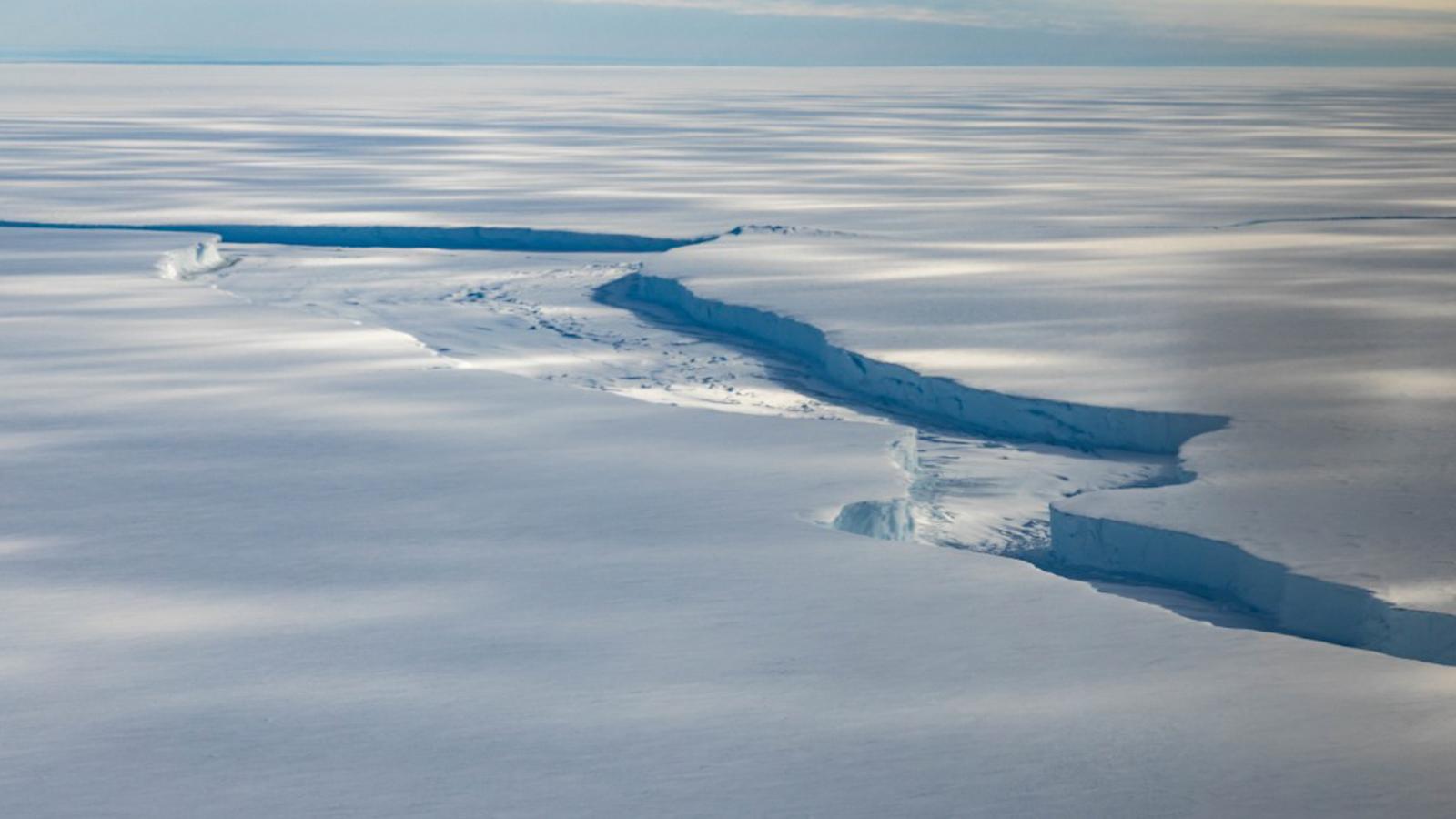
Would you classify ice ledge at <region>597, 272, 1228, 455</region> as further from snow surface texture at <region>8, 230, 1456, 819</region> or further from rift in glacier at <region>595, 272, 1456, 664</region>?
snow surface texture at <region>8, 230, 1456, 819</region>

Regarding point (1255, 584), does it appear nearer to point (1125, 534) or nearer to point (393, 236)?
point (1125, 534)

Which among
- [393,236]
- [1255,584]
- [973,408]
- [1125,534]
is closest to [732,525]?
[1125,534]

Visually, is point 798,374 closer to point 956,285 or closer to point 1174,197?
point 956,285

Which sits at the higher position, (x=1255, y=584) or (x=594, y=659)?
(x=1255, y=584)

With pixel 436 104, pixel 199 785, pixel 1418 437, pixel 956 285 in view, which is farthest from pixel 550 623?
pixel 436 104

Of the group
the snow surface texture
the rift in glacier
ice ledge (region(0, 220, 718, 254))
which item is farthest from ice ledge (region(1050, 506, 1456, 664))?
ice ledge (region(0, 220, 718, 254))

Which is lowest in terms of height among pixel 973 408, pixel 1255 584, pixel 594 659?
pixel 594 659
